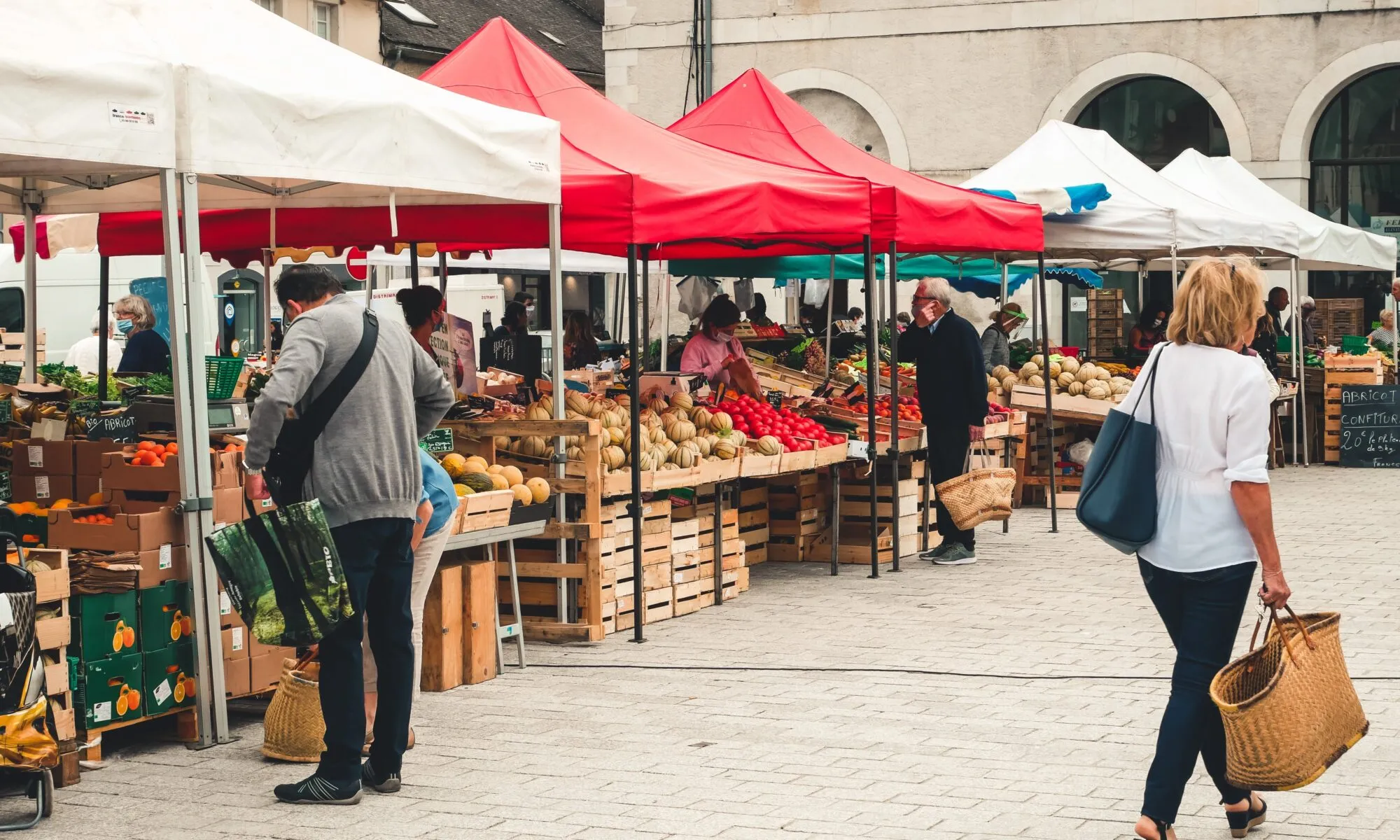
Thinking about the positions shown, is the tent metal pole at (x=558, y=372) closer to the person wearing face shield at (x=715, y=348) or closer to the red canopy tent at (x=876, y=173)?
the red canopy tent at (x=876, y=173)

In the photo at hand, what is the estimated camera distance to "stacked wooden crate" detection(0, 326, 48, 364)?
18.8m

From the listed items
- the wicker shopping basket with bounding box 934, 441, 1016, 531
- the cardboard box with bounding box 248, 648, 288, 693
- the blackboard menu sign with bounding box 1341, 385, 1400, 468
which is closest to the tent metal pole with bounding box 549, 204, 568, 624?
the cardboard box with bounding box 248, 648, 288, 693

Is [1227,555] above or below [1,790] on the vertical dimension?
above

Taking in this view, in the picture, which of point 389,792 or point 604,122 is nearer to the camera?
point 389,792

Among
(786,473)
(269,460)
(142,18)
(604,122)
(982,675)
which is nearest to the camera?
(269,460)

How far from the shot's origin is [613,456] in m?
9.37

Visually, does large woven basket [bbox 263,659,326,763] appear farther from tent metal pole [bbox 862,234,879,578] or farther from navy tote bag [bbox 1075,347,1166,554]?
tent metal pole [bbox 862,234,879,578]

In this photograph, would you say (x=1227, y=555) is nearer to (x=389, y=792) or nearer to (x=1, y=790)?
(x=389, y=792)

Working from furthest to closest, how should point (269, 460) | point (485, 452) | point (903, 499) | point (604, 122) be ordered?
point (903, 499) < point (604, 122) < point (485, 452) < point (269, 460)

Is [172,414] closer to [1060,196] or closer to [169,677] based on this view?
[169,677]

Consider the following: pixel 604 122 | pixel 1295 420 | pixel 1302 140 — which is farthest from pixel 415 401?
pixel 1302 140

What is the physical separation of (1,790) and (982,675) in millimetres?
4294

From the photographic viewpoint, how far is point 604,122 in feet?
33.7

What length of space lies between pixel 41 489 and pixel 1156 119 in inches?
809
